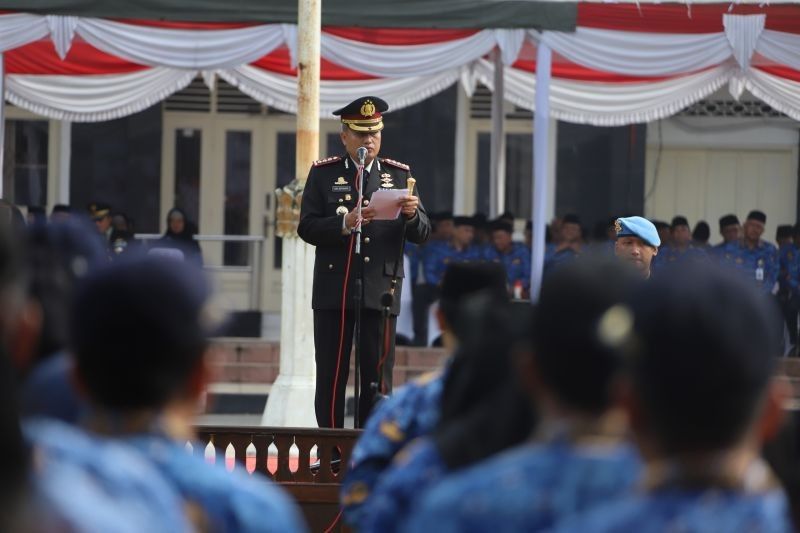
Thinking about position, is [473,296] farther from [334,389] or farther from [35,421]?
[334,389]

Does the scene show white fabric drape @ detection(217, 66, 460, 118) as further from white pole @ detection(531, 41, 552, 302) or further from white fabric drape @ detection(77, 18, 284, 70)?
white pole @ detection(531, 41, 552, 302)

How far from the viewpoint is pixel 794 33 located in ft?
38.3

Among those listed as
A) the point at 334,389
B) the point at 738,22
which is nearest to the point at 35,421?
the point at 334,389

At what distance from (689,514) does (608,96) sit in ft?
37.9

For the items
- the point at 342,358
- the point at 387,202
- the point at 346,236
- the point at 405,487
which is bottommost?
the point at 342,358

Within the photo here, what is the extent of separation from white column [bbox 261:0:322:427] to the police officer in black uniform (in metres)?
1.57

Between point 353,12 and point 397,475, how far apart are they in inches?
336

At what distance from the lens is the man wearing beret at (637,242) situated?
6.70 meters

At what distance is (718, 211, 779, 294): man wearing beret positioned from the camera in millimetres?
13867

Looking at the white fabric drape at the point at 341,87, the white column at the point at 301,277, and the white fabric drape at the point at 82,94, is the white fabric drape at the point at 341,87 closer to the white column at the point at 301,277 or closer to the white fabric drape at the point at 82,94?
the white fabric drape at the point at 82,94

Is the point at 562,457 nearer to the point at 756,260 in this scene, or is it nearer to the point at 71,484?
the point at 71,484

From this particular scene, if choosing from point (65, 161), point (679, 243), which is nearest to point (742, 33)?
point (679, 243)

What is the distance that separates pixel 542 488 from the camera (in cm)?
249

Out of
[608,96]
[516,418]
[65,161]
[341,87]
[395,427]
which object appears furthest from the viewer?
[65,161]
